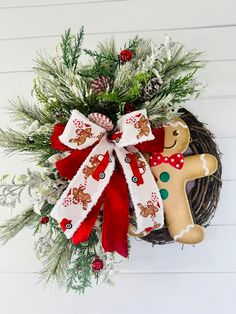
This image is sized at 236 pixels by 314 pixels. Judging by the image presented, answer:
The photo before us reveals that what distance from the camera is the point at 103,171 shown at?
36.4 inches

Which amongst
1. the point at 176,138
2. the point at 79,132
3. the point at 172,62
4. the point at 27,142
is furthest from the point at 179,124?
the point at 27,142

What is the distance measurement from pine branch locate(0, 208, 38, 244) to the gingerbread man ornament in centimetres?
29

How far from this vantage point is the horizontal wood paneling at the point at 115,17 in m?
1.21

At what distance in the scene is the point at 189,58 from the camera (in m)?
0.97

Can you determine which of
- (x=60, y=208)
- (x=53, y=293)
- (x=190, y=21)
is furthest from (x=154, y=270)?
(x=190, y=21)

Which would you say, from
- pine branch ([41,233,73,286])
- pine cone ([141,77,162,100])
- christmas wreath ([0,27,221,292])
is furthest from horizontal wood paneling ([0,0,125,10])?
pine branch ([41,233,73,286])

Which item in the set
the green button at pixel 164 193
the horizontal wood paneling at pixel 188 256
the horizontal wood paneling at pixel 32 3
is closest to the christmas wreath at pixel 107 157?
the green button at pixel 164 193

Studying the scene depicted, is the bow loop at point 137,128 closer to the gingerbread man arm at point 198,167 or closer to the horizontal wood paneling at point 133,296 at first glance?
the gingerbread man arm at point 198,167

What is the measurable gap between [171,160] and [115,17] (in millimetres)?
476

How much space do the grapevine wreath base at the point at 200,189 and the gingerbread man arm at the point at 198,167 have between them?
2.1 inches

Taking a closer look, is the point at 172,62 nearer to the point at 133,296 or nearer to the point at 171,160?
the point at 171,160

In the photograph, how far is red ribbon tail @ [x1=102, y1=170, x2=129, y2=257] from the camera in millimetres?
922

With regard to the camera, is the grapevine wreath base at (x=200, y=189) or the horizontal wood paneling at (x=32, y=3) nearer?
the grapevine wreath base at (x=200, y=189)

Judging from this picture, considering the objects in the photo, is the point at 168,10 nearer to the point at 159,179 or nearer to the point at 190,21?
the point at 190,21
